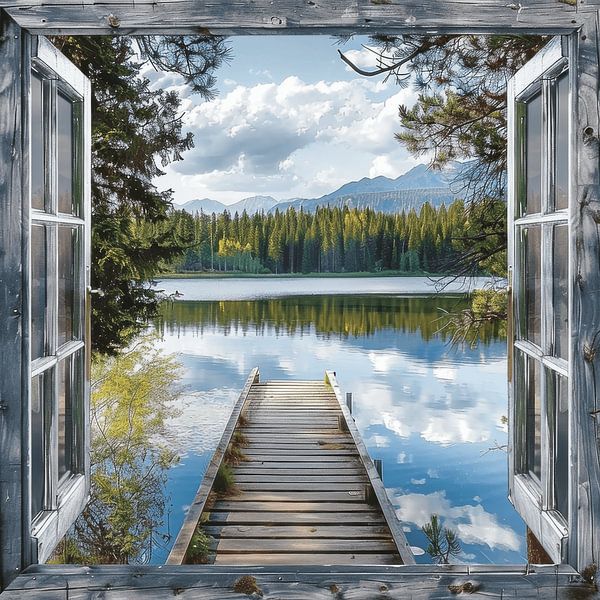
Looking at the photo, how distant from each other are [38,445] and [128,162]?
399 cm

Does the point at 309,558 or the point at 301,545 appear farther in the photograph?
the point at 301,545

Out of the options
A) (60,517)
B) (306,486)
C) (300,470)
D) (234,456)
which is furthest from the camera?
(234,456)

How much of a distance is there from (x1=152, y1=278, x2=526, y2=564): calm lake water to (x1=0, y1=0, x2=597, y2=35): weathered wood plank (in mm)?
3308

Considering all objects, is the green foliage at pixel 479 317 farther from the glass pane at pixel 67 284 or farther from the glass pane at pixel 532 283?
the glass pane at pixel 67 284

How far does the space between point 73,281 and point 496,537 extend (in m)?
10.7

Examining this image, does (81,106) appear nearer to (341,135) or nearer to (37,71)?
A: (37,71)

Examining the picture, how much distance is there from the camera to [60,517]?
179 cm

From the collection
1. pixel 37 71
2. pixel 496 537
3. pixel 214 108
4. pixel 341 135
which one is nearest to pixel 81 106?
pixel 37 71

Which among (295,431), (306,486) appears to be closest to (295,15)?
(306,486)

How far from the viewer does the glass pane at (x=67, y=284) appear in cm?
190

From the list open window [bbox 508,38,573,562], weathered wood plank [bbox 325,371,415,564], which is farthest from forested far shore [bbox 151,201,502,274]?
open window [bbox 508,38,573,562]

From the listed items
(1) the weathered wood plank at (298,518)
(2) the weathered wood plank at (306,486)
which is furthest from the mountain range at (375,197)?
(1) the weathered wood plank at (298,518)

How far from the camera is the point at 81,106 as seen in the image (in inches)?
82.9

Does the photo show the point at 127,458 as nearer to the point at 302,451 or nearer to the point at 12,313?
the point at 302,451
